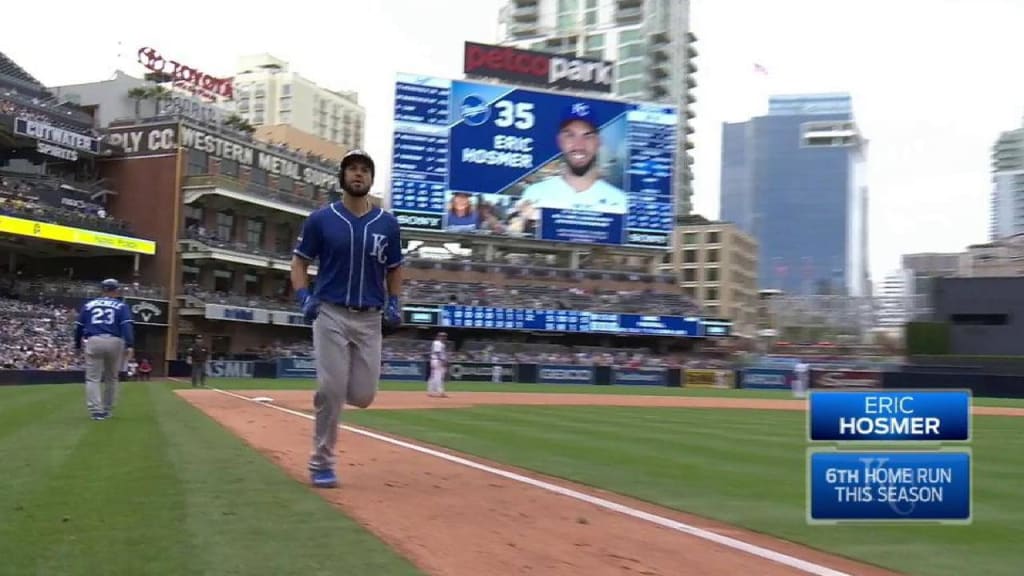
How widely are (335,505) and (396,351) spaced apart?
45241 mm

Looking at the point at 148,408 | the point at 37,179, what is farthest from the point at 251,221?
the point at 148,408

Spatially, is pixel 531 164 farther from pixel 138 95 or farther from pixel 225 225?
pixel 138 95

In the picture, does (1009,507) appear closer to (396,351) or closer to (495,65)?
(396,351)

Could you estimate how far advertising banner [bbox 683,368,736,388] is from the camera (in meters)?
44.3

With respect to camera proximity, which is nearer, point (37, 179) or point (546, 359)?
point (37, 179)

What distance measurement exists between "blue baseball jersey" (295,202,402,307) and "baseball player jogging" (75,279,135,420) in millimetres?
6187

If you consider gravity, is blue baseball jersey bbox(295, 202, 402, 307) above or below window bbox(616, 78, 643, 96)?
below

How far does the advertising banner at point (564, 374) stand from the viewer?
43.8 m

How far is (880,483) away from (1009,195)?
12787cm

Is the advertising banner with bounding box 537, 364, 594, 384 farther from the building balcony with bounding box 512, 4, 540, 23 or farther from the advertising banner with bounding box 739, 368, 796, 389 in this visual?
the building balcony with bounding box 512, 4, 540, 23

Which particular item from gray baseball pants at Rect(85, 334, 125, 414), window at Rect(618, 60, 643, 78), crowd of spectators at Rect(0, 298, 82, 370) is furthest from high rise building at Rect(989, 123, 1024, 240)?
gray baseball pants at Rect(85, 334, 125, 414)

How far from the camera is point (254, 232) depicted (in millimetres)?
55188

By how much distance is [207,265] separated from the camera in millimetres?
50938

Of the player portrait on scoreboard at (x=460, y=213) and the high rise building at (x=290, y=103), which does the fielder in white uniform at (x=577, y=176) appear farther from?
the high rise building at (x=290, y=103)
